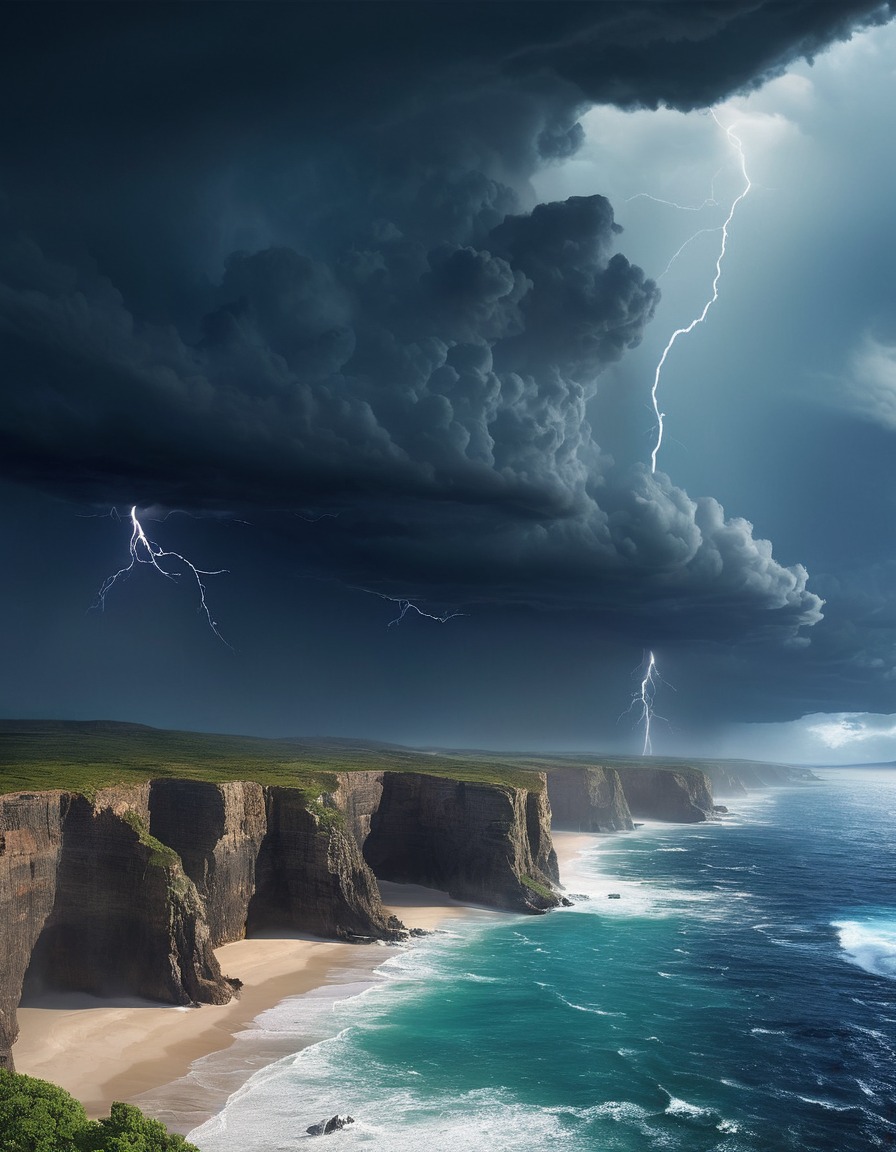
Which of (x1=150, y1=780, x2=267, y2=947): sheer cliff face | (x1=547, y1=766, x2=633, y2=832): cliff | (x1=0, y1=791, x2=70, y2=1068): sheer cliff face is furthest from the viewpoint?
(x1=547, y1=766, x2=633, y2=832): cliff

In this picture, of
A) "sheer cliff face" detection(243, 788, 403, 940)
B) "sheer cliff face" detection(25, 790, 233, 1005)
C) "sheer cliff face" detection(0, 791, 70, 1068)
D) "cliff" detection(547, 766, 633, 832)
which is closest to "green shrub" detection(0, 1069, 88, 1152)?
"sheer cliff face" detection(0, 791, 70, 1068)

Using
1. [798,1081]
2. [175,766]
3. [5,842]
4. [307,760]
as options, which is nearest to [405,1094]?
[798,1081]

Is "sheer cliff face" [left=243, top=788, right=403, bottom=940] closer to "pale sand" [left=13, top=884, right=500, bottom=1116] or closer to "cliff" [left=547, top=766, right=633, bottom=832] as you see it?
"pale sand" [left=13, top=884, right=500, bottom=1116]

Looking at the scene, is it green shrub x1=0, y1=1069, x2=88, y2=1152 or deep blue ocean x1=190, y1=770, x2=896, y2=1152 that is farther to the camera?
deep blue ocean x1=190, y1=770, x2=896, y2=1152

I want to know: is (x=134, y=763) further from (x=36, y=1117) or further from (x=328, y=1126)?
(x=36, y=1117)

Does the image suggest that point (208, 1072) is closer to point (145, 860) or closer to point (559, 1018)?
point (145, 860)

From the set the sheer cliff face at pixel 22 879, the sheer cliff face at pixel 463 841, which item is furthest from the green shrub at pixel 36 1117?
the sheer cliff face at pixel 463 841

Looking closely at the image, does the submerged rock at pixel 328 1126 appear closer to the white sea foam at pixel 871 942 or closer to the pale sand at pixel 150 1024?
the pale sand at pixel 150 1024

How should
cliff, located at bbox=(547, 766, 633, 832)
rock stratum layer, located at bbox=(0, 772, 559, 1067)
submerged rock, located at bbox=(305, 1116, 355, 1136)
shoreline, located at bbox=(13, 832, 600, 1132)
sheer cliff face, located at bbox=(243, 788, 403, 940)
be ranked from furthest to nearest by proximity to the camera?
cliff, located at bbox=(547, 766, 633, 832) → sheer cliff face, located at bbox=(243, 788, 403, 940) → rock stratum layer, located at bbox=(0, 772, 559, 1067) → shoreline, located at bbox=(13, 832, 600, 1132) → submerged rock, located at bbox=(305, 1116, 355, 1136)

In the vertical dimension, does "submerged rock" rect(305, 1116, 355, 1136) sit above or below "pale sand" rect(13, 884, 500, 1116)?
above
